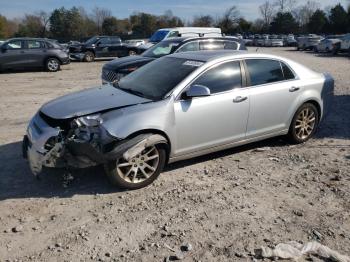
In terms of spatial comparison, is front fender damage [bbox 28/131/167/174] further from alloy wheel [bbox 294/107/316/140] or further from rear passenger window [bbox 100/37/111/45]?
rear passenger window [bbox 100/37/111/45]

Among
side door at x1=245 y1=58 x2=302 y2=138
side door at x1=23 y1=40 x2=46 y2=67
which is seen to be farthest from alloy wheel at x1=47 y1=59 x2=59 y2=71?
side door at x1=245 y1=58 x2=302 y2=138

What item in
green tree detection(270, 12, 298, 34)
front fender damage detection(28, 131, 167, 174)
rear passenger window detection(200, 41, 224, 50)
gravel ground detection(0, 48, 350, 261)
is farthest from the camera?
green tree detection(270, 12, 298, 34)

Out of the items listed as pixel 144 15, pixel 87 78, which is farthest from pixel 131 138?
pixel 144 15

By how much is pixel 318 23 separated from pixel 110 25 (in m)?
39.3

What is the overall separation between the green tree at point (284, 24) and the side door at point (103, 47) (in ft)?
205

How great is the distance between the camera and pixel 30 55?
58.3 feet

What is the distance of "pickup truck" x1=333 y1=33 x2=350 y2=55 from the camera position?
29.9m

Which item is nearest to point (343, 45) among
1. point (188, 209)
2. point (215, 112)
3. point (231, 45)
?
point (231, 45)

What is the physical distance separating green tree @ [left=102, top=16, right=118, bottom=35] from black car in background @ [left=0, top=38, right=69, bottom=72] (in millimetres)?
54991

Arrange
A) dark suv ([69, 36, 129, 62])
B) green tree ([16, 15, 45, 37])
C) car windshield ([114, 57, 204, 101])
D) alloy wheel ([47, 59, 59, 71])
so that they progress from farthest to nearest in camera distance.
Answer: green tree ([16, 15, 45, 37]) → dark suv ([69, 36, 129, 62]) → alloy wheel ([47, 59, 59, 71]) → car windshield ([114, 57, 204, 101])

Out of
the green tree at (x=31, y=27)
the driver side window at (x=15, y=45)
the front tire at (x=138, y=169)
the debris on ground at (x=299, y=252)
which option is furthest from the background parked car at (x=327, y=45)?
the green tree at (x=31, y=27)

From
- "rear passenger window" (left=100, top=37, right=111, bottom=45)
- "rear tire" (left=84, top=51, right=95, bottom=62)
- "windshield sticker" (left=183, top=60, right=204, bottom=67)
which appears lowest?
"rear tire" (left=84, top=51, right=95, bottom=62)

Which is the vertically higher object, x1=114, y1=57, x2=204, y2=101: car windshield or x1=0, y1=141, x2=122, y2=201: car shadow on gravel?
x1=114, y1=57, x2=204, y2=101: car windshield

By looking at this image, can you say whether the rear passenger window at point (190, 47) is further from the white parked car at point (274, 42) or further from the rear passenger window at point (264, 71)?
the white parked car at point (274, 42)
